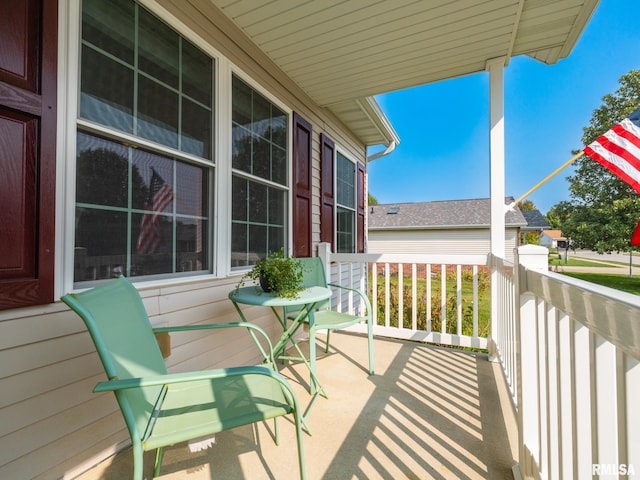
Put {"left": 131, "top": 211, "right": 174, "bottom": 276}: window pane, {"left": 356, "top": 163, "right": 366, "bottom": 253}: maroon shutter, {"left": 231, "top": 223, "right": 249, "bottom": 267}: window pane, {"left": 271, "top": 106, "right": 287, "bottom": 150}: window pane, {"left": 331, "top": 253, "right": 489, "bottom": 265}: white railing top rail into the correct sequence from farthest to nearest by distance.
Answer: {"left": 356, "top": 163, "right": 366, "bottom": 253}: maroon shutter < {"left": 271, "top": 106, "right": 287, "bottom": 150}: window pane < {"left": 331, "top": 253, "right": 489, "bottom": 265}: white railing top rail < {"left": 231, "top": 223, "right": 249, "bottom": 267}: window pane < {"left": 131, "top": 211, "right": 174, "bottom": 276}: window pane

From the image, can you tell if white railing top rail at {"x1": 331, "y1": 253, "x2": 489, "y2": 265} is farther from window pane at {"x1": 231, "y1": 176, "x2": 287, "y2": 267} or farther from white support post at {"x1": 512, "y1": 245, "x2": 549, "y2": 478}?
white support post at {"x1": 512, "y1": 245, "x2": 549, "y2": 478}

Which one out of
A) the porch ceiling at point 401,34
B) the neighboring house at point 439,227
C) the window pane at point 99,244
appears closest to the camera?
the window pane at point 99,244

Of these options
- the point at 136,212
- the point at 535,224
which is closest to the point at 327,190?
the point at 136,212

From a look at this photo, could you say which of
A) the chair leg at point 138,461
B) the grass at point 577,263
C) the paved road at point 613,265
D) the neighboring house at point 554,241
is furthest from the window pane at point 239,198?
the grass at point 577,263

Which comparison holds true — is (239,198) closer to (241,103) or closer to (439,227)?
(241,103)

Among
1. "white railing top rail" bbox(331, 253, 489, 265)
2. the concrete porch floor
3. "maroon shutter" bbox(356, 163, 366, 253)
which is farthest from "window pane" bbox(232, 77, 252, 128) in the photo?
"maroon shutter" bbox(356, 163, 366, 253)

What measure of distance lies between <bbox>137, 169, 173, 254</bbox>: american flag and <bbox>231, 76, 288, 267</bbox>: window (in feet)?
1.99

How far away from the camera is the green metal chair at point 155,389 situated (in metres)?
0.93

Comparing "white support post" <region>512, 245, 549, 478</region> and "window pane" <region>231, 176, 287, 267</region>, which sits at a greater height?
"window pane" <region>231, 176, 287, 267</region>

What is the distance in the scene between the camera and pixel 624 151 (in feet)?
6.77

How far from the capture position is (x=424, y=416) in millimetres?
1845

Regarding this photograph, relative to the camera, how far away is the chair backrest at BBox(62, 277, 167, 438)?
938 mm

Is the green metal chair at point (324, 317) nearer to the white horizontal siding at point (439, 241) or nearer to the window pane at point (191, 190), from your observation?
the window pane at point (191, 190)

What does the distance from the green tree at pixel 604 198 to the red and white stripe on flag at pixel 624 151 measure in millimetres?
11503
